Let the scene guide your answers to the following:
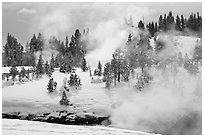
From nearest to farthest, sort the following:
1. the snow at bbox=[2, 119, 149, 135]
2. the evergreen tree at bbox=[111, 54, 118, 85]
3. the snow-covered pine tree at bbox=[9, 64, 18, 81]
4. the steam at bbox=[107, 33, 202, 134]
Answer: the snow at bbox=[2, 119, 149, 135] → the steam at bbox=[107, 33, 202, 134] → the snow-covered pine tree at bbox=[9, 64, 18, 81] → the evergreen tree at bbox=[111, 54, 118, 85]

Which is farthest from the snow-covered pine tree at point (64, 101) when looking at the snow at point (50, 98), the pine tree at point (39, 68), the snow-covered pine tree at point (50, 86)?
the pine tree at point (39, 68)

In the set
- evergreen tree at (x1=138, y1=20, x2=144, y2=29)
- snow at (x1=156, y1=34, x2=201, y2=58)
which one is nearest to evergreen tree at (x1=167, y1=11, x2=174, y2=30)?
snow at (x1=156, y1=34, x2=201, y2=58)

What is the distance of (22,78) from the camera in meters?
3.65

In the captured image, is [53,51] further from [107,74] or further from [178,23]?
[178,23]

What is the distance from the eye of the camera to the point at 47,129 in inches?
123

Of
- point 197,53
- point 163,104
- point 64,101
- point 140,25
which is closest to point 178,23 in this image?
point 140,25

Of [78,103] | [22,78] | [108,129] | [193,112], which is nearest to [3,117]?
[22,78]

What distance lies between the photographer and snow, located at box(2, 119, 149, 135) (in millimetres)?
3037

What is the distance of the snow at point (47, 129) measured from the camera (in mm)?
3037

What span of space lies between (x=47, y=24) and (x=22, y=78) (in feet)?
2.02

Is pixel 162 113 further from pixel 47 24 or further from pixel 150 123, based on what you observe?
pixel 47 24

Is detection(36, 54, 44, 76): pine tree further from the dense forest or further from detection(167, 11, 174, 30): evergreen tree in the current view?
detection(167, 11, 174, 30): evergreen tree

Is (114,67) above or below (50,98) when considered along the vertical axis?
above

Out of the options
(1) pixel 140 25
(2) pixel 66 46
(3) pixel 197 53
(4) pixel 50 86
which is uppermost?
(1) pixel 140 25
